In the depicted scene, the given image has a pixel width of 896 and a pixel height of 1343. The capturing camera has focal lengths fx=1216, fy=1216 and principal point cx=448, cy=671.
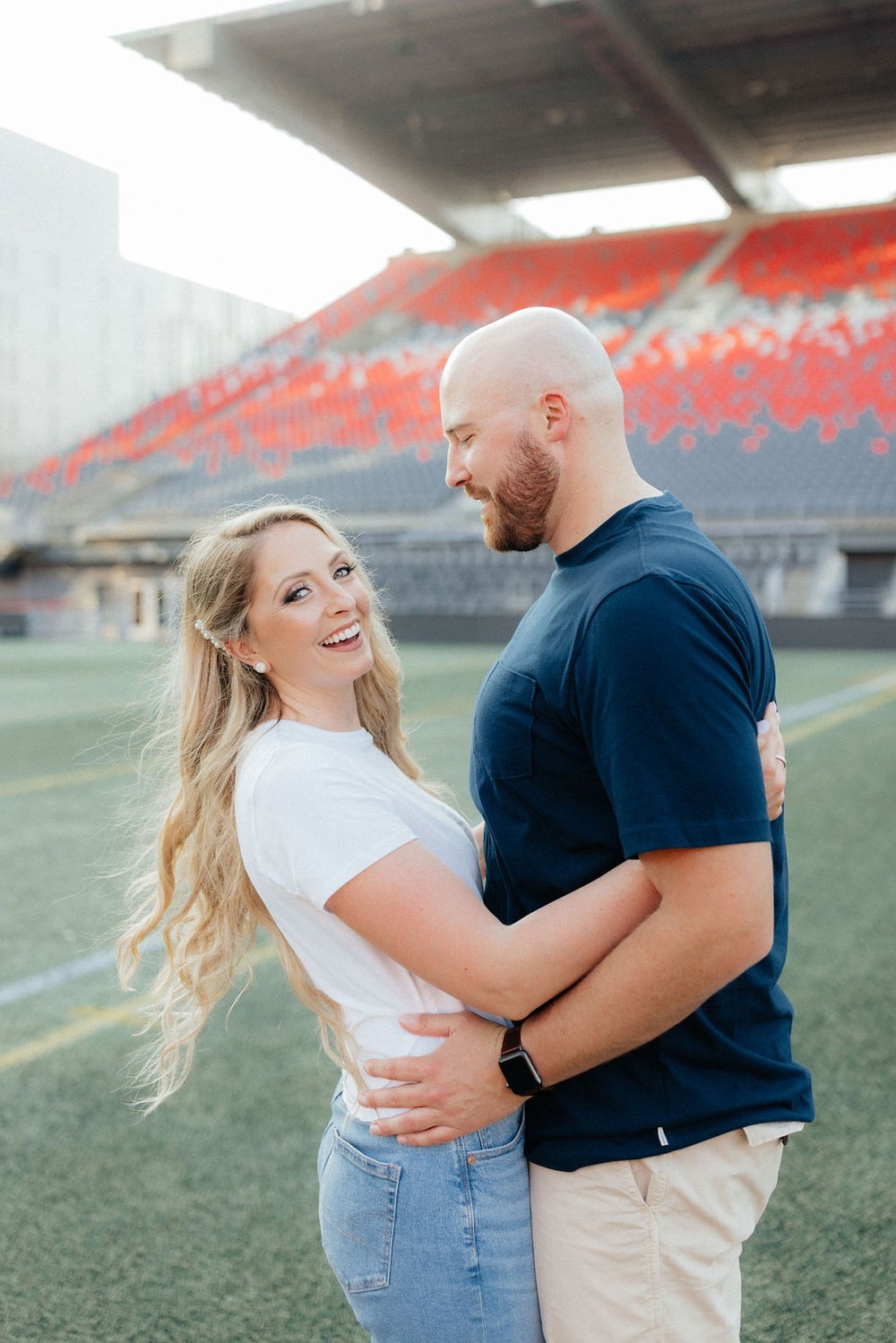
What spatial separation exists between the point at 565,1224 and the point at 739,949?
44 centimetres

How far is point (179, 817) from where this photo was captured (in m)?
1.69

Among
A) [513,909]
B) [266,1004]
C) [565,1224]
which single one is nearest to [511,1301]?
[565,1224]

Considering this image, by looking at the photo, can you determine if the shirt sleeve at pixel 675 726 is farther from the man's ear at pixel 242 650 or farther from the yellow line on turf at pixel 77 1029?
the yellow line on turf at pixel 77 1029

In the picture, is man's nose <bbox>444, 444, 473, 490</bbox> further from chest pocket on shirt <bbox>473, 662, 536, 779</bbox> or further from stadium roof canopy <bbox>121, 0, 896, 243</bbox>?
stadium roof canopy <bbox>121, 0, 896, 243</bbox>

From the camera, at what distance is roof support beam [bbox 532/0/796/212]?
19.2m

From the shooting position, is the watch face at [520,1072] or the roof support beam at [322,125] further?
the roof support beam at [322,125]

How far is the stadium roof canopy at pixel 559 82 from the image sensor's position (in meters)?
20.1

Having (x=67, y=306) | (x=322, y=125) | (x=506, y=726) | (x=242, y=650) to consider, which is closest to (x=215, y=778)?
(x=242, y=650)

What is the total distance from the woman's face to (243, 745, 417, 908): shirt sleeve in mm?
167

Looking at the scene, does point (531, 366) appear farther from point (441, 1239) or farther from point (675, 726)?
point (441, 1239)

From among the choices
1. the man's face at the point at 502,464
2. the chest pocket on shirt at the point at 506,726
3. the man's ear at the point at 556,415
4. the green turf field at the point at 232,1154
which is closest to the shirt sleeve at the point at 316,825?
the chest pocket on shirt at the point at 506,726

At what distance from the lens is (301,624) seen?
1.62 meters

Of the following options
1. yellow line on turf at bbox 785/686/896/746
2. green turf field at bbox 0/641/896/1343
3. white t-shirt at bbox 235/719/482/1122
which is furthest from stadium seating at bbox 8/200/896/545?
white t-shirt at bbox 235/719/482/1122

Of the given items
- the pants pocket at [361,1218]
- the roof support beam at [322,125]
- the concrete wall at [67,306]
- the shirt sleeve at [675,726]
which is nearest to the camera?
the shirt sleeve at [675,726]
